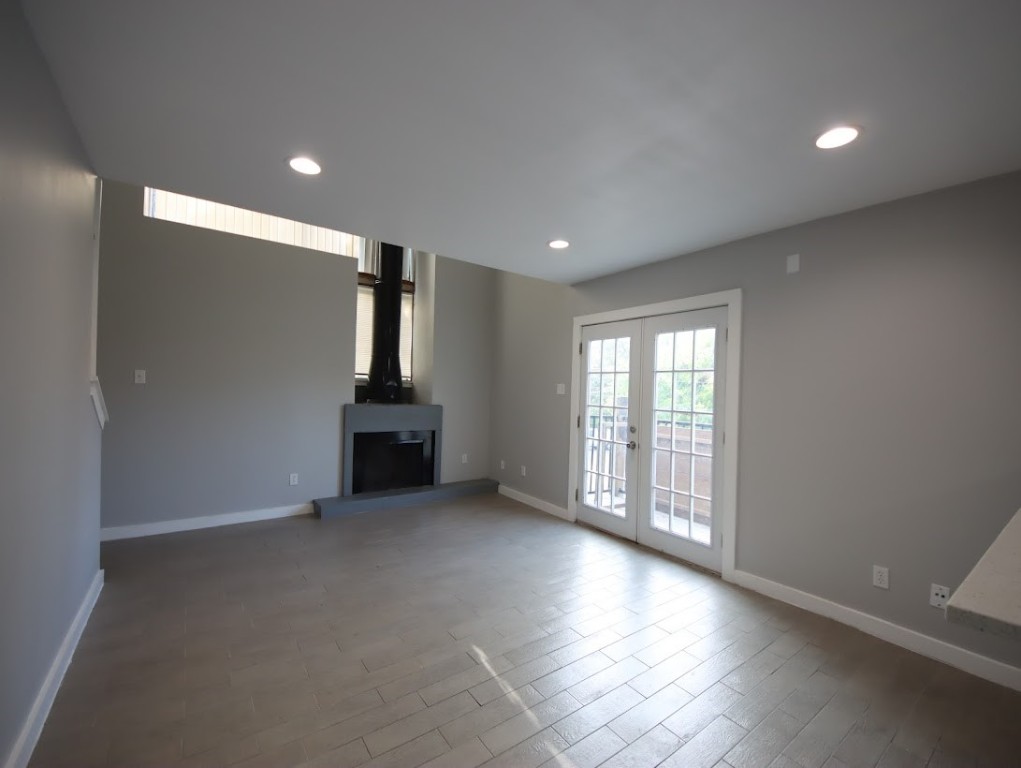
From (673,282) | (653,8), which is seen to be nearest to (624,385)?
(673,282)

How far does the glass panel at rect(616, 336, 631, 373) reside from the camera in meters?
4.07

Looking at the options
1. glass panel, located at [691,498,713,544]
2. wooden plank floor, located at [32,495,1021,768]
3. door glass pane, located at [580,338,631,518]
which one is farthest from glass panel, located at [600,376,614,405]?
wooden plank floor, located at [32,495,1021,768]

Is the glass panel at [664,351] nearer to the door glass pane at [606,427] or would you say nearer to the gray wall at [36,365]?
the door glass pane at [606,427]

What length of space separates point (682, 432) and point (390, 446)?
3227mm

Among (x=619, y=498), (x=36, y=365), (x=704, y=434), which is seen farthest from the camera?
(x=619, y=498)

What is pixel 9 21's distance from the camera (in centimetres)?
130

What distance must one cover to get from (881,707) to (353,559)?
125 inches

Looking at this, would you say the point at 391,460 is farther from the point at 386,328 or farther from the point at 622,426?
the point at 622,426

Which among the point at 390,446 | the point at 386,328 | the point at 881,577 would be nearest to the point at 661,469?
the point at 881,577

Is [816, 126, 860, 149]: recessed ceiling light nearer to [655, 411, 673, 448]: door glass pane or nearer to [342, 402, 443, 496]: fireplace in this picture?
[655, 411, 673, 448]: door glass pane

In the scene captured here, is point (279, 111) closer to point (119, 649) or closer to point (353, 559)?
point (119, 649)

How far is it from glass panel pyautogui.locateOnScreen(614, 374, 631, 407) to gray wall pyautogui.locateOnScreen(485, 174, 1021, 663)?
1.04 meters

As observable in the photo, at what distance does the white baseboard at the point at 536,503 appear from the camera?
4.69 m

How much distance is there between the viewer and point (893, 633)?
246 centimetres
